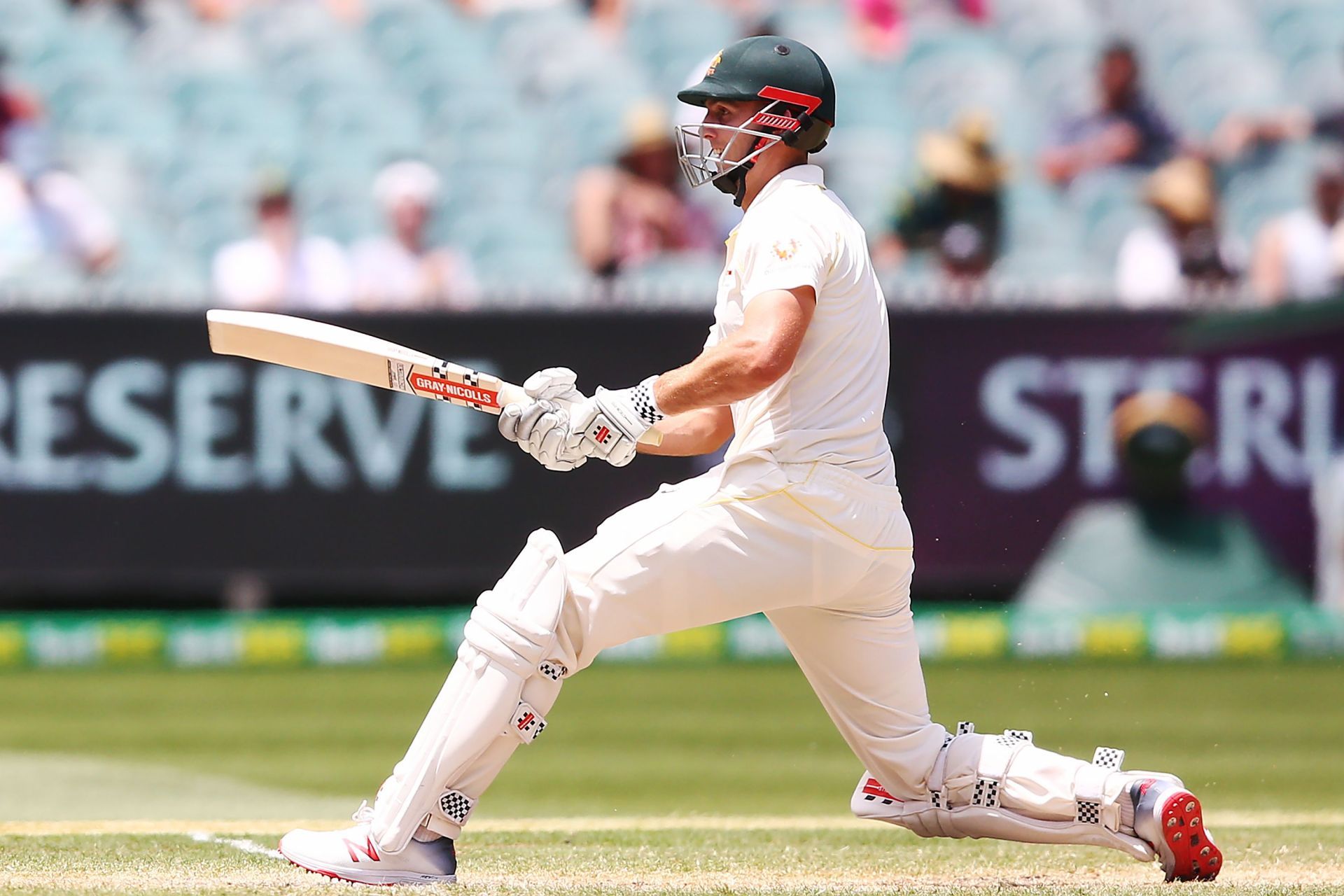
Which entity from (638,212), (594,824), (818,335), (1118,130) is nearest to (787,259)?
(818,335)

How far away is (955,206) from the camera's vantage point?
9.66 metres

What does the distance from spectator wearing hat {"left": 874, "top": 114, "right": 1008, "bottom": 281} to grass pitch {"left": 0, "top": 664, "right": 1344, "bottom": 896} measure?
2.06m

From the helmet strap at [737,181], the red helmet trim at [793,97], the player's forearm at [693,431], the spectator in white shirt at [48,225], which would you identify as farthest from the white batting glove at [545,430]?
the spectator in white shirt at [48,225]

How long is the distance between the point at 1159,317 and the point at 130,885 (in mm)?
5756

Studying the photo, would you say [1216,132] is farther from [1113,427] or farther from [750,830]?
[750,830]

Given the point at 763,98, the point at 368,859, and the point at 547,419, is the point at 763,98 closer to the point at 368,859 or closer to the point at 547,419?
the point at 547,419

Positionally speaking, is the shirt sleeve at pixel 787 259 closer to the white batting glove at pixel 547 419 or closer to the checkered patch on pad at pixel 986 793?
the white batting glove at pixel 547 419

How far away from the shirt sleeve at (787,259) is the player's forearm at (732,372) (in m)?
0.12

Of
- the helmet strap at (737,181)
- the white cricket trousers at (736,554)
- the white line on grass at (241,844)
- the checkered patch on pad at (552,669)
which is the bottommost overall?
the white line on grass at (241,844)

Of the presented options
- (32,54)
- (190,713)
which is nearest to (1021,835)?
(190,713)

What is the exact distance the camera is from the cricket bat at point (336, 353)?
4.18 m

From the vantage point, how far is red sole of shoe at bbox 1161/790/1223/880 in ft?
A: 13.2

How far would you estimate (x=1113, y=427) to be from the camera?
28.0 ft

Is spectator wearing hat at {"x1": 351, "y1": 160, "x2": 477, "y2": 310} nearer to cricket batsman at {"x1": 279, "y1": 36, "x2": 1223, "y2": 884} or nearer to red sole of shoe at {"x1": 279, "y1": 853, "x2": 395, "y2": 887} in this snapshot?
cricket batsman at {"x1": 279, "y1": 36, "x2": 1223, "y2": 884}
